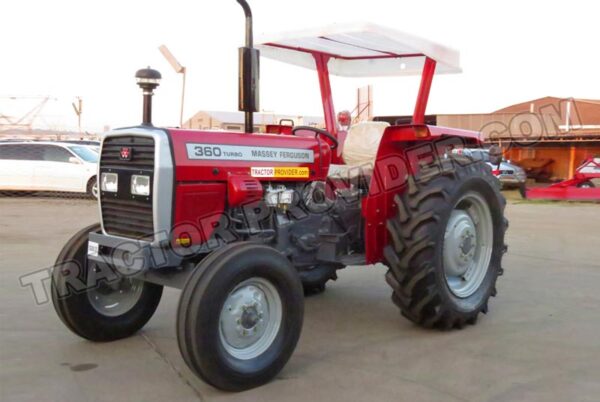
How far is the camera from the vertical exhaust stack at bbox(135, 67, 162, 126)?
12.0 feet

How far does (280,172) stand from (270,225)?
366 mm

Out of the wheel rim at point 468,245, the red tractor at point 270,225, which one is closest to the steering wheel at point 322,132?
the red tractor at point 270,225

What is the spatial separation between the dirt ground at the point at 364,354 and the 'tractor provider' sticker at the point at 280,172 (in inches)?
45.4

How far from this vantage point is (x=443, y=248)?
424cm

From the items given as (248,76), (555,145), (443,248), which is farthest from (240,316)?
(555,145)

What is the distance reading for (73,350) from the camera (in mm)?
3869

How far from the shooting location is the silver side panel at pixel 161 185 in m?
3.40

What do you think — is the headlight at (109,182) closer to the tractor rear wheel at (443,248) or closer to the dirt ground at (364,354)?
the dirt ground at (364,354)

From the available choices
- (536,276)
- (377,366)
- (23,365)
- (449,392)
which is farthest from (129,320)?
(536,276)

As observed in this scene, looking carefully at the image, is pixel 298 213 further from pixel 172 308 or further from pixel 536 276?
pixel 536 276

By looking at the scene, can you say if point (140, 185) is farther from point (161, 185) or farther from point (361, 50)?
point (361, 50)

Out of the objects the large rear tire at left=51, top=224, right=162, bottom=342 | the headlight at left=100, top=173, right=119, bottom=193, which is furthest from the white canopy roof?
the large rear tire at left=51, top=224, right=162, bottom=342

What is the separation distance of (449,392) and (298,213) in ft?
5.16

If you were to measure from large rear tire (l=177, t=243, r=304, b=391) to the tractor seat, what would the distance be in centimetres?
151
